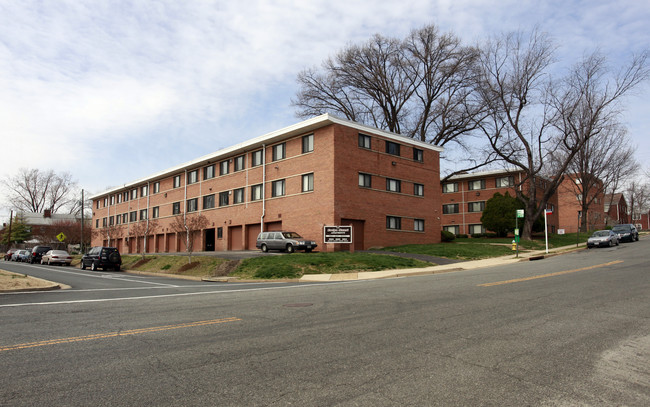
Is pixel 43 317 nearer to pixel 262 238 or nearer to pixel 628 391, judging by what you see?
pixel 628 391

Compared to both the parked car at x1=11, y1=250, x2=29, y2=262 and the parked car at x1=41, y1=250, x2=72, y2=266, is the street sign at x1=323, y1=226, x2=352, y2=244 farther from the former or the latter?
the parked car at x1=11, y1=250, x2=29, y2=262

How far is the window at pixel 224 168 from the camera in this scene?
45072 millimetres

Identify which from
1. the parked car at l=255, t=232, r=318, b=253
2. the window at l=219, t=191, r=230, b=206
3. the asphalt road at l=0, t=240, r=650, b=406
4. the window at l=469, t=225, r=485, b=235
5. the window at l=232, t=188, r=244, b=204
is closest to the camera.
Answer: the asphalt road at l=0, t=240, r=650, b=406

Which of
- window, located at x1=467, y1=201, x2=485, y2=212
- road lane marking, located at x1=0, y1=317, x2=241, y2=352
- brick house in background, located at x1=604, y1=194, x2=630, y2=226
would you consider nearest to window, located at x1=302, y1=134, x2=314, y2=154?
road lane marking, located at x1=0, y1=317, x2=241, y2=352

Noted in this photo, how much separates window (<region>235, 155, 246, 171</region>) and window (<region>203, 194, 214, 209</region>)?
5.27 meters

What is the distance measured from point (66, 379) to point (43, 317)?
5.23 metres

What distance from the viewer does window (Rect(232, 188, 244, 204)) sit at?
42125 mm

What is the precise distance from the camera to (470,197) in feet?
213

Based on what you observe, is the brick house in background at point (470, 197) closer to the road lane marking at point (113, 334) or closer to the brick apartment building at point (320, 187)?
the brick apartment building at point (320, 187)

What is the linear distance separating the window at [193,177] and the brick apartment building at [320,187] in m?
0.11

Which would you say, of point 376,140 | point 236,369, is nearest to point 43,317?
point 236,369

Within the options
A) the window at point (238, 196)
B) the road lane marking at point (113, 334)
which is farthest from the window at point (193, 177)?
the road lane marking at point (113, 334)

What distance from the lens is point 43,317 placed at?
30.6 ft

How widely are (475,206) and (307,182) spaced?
120ft
